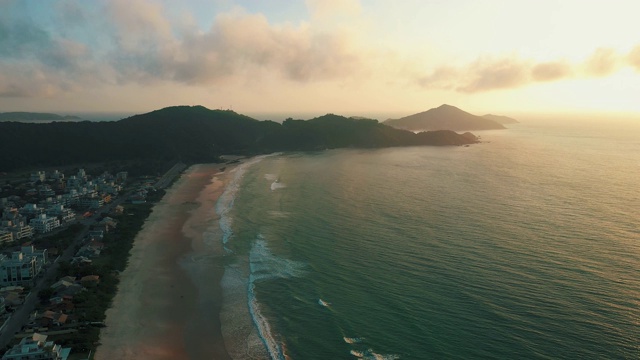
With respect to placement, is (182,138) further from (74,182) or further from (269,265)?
(269,265)

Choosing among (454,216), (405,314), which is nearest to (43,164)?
(454,216)

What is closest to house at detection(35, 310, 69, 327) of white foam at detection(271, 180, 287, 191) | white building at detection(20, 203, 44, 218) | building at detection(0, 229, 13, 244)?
building at detection(0, 229, 13, 244)

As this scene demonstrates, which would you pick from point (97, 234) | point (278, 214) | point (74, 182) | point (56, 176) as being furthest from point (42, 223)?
point (56, 176)

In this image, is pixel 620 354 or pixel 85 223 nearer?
pixel 620 354

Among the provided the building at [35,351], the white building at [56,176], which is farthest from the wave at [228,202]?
the white building at [56,176]

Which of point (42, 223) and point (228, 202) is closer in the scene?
point (42, 223)

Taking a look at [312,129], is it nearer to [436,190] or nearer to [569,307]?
[436,190]
